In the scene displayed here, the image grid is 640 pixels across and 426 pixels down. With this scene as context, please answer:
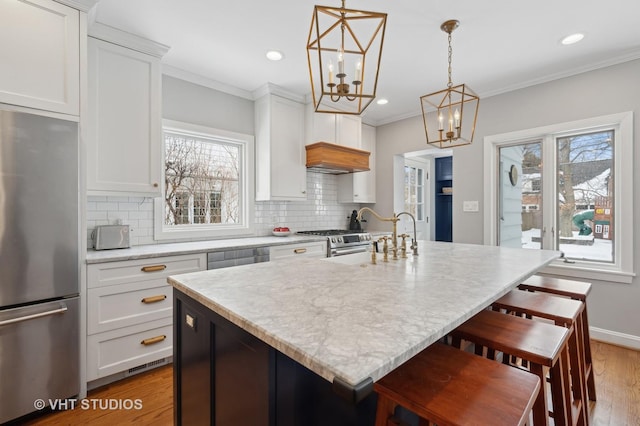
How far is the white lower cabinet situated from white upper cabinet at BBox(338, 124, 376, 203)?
8.37 ft

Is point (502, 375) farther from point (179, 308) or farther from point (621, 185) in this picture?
point (621, 185)

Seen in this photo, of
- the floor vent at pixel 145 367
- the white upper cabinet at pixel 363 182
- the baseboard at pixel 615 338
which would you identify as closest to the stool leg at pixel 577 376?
the baseboard at pixel 615 338

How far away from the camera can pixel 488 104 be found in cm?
358

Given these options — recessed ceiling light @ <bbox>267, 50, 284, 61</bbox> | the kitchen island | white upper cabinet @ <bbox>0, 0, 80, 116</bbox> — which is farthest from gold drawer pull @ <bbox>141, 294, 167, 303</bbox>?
recessed ceiling light @ <bbox>267, 50, 284, 61</bbox>

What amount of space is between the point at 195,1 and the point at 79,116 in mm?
1081

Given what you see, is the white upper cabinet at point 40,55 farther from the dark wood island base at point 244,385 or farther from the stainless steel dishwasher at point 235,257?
the dark wood island base at point 244,385

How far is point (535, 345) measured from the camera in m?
1.17

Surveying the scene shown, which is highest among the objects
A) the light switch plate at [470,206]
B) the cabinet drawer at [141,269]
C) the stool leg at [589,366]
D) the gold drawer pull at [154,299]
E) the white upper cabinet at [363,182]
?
the white upper cabinet at [363,182]

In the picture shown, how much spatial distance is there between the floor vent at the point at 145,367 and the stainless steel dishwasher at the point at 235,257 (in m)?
0.80

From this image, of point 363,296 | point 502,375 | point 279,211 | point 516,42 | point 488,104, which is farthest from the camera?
point 279,211

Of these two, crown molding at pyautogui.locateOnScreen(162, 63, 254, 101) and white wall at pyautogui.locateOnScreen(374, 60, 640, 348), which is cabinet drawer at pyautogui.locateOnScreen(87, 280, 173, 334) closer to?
crown molding at pyautogui.locateOnScreen(162, 63, 254, 101)

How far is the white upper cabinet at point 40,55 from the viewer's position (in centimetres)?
174

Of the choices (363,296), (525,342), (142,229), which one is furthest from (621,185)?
(142,229)

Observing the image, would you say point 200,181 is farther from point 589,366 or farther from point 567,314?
point 589,366
